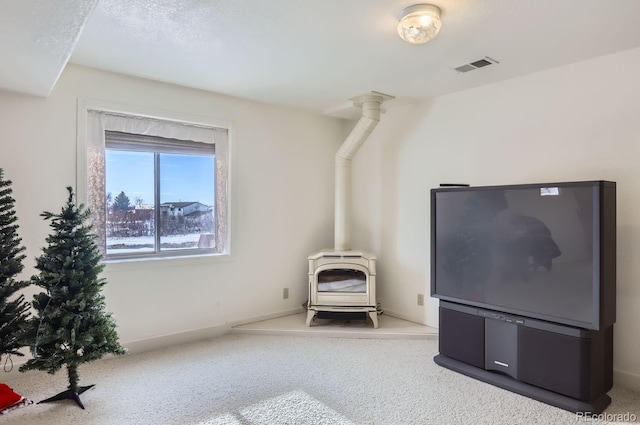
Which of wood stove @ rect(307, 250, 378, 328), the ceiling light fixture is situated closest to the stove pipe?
wood stove @ rect(307, 250, 378, 328)

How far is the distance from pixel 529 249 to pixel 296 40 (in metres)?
2.13

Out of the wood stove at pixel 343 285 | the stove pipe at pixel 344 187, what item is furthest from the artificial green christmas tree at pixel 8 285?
the stove pipe at pixel 344 187

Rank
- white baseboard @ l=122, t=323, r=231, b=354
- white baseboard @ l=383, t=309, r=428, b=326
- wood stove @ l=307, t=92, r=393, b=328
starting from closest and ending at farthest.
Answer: white baseboard @ l=122, t=323, r=231, b=354 < wood stove @ l=307, t=92, r=393, b=328 < white baseboard @ l=383, t=309, r=428, b=326

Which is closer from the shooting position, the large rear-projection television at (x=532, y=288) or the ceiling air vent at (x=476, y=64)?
the large rear-projection television at (x=532, y=288)

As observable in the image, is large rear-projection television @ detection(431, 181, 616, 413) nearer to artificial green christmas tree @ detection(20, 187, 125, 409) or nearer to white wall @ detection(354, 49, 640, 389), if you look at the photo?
white wall @ detection(354, 49, 640, 389)

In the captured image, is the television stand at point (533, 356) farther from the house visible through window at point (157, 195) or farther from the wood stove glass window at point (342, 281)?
the house visible through window at point (157, 195)

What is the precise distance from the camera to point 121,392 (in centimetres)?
261

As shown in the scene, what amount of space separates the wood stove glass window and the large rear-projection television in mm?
947

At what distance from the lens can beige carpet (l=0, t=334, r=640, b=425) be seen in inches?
90.9

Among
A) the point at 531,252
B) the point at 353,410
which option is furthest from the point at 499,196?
the point at 353,410

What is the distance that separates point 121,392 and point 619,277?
3.56 m

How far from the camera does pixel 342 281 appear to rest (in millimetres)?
3982

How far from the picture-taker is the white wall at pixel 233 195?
2.89 meters

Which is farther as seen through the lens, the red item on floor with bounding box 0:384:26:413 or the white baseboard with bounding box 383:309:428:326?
the white baseboard with bounding box 383:309:428:326
